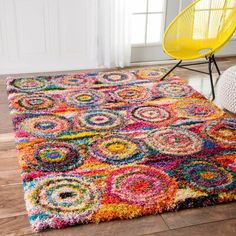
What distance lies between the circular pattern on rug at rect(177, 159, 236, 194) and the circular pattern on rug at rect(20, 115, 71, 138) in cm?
80

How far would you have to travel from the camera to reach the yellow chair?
3.40m

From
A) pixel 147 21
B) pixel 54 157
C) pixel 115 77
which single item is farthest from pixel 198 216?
pixel 147 21

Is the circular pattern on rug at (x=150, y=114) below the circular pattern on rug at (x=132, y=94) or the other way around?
below

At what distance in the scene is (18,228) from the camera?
1.86 metres

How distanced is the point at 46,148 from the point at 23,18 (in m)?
1.67

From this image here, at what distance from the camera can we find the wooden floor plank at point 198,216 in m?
1.91

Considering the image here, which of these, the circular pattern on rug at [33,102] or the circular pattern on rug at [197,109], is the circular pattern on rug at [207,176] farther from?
the circular pattern on rug at [33,102]

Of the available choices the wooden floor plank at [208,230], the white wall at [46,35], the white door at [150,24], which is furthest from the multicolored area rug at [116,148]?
the white door at [150,24]

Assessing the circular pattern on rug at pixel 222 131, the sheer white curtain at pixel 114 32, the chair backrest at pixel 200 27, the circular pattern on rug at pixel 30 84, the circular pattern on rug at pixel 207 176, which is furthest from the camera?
the sheer white curtain at pixel 114 32

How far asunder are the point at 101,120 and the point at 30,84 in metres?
0.86

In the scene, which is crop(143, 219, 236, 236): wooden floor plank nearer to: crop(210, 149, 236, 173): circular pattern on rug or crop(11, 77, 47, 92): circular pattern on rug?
crop(210, 149, 236, 173): circular pattern on rug

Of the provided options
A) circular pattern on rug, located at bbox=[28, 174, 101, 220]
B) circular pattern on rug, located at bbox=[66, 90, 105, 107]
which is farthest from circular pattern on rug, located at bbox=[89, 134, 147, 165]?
circular pattern on rug, located at bbox=[66, 90, 105, 107]

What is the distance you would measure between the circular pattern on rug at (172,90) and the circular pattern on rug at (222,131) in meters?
0.50

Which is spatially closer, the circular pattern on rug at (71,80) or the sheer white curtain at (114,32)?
the circular pattern on rug at (71,80)
